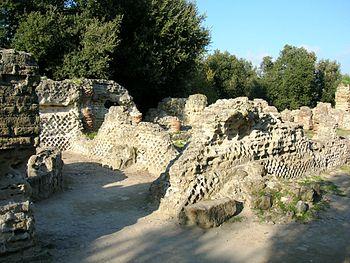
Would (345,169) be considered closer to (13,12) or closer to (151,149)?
(151,149)

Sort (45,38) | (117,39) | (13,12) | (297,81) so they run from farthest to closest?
1. (297,81)
2. (117,39)
3. (13,12)
4. (45,38)

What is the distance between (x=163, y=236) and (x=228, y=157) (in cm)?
274

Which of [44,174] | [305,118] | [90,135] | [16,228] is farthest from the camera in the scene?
[305,118]

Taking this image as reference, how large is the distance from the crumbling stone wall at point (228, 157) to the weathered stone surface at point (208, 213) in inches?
9.9

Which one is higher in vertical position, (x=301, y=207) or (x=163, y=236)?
(x=301, y=207)

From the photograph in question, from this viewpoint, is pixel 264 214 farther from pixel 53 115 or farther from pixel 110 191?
pixel 53 115

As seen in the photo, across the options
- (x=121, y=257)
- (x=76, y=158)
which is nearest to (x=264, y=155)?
(x=121, y=257)

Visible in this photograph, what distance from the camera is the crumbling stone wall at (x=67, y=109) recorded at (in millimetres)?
17453

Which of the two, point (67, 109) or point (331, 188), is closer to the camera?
point (331, 188)

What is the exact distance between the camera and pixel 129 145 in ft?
47.8

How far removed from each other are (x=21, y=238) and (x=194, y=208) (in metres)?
3.14

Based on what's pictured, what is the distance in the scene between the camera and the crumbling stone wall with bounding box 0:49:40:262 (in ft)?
20.0

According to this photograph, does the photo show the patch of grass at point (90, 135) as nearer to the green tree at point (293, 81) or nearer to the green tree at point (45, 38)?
the green tree at point (45, 38)

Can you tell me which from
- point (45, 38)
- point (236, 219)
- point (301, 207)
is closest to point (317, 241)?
A: point (301, 207)
